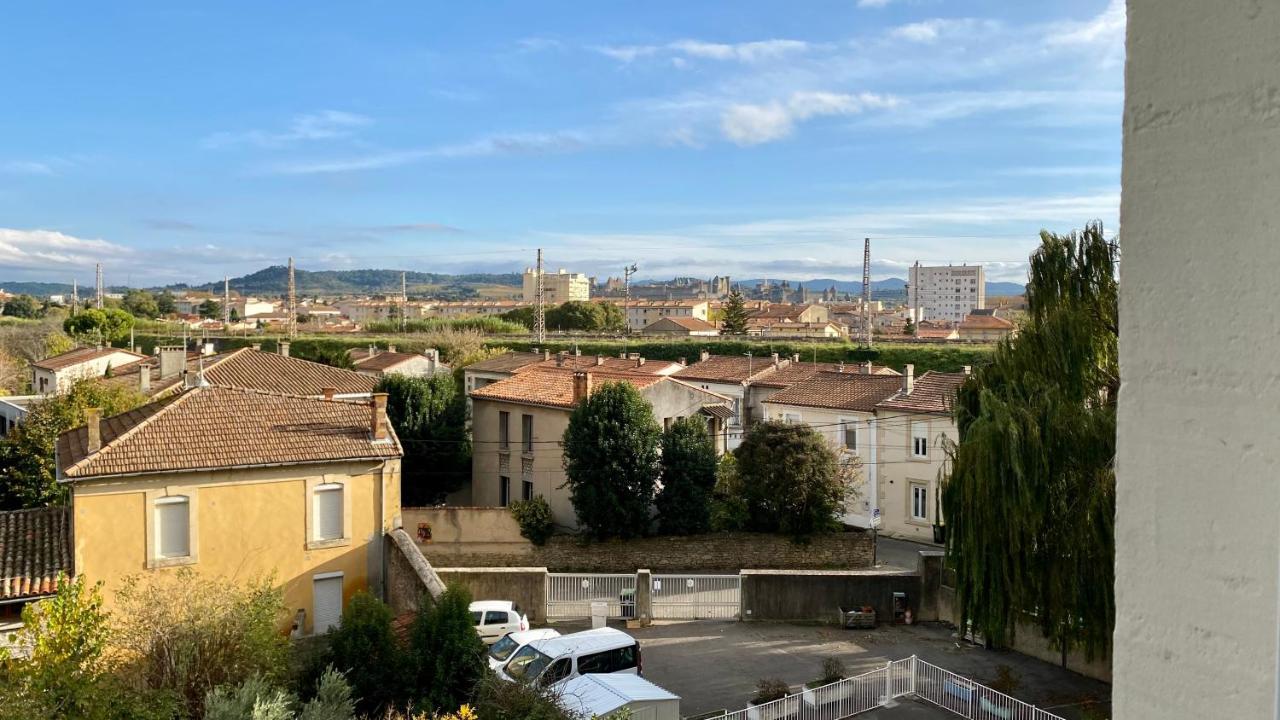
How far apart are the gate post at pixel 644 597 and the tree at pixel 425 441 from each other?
10.5 metres

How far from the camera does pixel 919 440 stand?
92.8 feet

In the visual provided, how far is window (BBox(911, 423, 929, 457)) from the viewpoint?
2816 cm

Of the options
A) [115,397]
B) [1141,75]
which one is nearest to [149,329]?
[115,397]

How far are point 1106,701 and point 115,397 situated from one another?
81.3 ft

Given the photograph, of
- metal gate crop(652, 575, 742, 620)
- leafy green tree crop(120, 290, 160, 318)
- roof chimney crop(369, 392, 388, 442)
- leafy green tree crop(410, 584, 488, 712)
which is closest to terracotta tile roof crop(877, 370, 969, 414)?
metal gate crop(652, 575, 742, 620)

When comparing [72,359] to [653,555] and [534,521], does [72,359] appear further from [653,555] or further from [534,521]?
[653,555]

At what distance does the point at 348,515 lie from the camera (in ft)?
59.4

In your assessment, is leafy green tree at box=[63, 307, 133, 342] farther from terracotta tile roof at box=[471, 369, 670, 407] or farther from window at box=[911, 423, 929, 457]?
window at box=[911, 423, 929, 457]

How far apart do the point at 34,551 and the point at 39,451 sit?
822cm

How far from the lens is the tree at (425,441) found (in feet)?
93.5

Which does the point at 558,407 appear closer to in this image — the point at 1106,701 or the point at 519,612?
the point at 519,612

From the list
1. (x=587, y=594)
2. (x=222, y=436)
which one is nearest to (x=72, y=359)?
(x=222, y=436)

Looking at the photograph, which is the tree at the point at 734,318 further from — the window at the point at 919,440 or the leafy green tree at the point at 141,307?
the leafy green tree at the point at 141,307

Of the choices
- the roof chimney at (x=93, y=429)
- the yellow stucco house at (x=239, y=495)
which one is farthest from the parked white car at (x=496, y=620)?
the roof chimney at (x=93, y=429)
